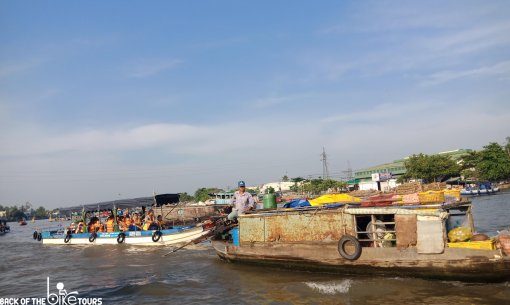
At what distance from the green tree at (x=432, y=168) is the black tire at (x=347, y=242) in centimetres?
5157

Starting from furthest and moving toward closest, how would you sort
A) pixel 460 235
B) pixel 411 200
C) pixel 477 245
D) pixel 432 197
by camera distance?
pixel 411 200
pixel 432 197
pixel 460 235
pixel 477 245

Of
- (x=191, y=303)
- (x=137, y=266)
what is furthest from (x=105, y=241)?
(x=191, y=303)

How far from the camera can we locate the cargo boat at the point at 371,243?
8.25 metres

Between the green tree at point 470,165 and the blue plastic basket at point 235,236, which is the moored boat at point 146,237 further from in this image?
the green tree at point 470,165

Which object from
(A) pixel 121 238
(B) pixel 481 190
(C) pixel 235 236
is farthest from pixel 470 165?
A: (C) pixel 235 236

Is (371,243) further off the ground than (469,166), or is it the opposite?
(469,166)

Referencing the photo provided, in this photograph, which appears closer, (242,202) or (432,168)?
(242,202)

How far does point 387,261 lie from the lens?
910 centimetres

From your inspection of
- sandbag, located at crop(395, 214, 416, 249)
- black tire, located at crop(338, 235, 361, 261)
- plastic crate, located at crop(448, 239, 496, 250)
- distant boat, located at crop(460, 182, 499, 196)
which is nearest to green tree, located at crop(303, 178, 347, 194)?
distant boat, located at crop(460, 182, 499, 196)

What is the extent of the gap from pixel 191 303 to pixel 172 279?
2746 mm

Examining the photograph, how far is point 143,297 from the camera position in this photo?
9883mm

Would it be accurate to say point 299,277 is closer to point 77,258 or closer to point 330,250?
point 330,250

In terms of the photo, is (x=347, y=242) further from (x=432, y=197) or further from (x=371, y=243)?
(x=432, y=197)

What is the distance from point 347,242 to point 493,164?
51.2 meters
